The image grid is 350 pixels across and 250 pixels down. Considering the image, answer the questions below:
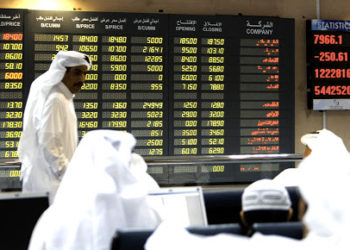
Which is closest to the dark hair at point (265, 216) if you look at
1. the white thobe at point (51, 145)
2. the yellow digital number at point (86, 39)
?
the white thobe at point (51, 145)

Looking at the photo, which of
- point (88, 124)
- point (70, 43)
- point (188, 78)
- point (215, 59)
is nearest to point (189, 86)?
point (188, 78)

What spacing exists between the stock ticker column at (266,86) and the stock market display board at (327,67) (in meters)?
0.28

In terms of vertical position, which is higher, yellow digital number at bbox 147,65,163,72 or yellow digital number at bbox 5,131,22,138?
yellow digital number at bbox 147,65,163,72

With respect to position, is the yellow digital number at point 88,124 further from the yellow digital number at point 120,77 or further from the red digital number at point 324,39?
the red digital number at point 324,39

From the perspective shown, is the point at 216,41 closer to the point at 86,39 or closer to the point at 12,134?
the point at 86,39

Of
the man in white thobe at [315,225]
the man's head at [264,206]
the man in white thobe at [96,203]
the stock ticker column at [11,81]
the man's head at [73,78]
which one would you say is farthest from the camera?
the stock ticker column at [11,81]

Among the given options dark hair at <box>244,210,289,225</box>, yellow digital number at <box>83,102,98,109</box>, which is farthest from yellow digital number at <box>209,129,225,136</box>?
dark hair at <box>244,210,289,225</box>

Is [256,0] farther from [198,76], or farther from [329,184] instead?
[329,184]

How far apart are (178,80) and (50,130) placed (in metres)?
2.26

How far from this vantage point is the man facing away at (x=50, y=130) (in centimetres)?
284

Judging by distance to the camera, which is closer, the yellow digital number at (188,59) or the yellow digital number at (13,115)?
the yellow digital number at (13,115)

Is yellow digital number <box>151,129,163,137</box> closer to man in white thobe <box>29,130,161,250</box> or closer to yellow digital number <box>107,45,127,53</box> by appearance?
yellow digital number <box>107,45,127,53</box>

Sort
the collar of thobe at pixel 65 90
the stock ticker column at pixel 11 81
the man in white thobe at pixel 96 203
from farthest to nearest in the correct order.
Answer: the stock ticker column at pixel 11 81 < the collar of thobe at pixel 65 90 < the man in white thobe at pixel 96 203

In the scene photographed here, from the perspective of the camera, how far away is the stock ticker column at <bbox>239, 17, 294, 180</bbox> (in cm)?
498
